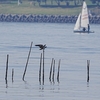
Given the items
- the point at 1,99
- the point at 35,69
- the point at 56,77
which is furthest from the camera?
the point at 35,69

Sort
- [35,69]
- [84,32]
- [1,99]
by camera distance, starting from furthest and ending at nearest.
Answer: [84,32] < [35,69] < [1,99]

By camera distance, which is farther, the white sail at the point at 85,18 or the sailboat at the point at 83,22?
the sailboat at the point at 83,22

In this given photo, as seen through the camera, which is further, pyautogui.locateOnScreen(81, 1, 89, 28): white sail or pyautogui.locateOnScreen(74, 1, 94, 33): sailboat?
pyautogui.locateOnScreen(74, 1, 94, 33): sailboat

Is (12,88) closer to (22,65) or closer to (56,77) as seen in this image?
(56,77)

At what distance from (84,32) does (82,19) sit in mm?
2995

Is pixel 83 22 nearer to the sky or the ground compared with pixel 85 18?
nearer to the ground

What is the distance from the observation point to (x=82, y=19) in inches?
6467

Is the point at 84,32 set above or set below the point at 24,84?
below

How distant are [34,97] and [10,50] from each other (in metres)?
42.5

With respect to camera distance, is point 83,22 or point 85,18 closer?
point 83,22

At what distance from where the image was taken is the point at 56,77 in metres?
70.2

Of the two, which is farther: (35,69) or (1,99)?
(35,69)

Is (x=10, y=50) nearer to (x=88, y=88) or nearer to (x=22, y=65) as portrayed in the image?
(x=22, y=65)

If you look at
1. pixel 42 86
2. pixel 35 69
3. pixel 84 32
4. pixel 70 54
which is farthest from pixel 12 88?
pixel 84 32
